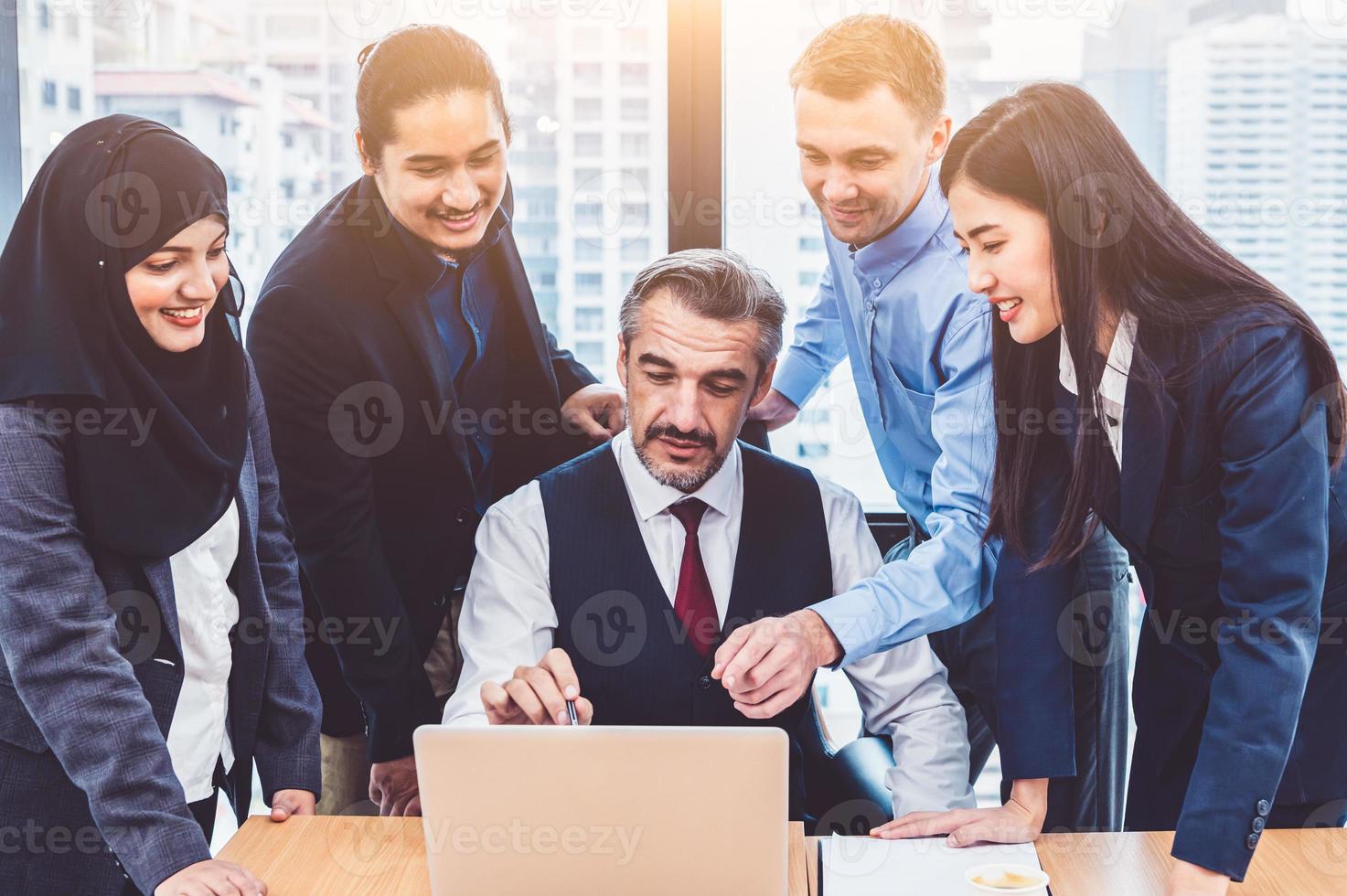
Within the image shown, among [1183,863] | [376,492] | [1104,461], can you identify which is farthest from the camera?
[376,492]

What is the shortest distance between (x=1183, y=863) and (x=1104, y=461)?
0.59m

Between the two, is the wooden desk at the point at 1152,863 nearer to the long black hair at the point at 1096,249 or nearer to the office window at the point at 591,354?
the long black hair at the point at 1096,249

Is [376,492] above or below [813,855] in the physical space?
above

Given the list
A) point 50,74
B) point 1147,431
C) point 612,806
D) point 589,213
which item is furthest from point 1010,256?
point 50,74

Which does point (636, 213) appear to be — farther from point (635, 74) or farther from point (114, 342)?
point (114, 342)

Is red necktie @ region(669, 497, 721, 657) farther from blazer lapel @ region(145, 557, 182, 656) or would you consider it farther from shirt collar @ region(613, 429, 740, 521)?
blazer lapel @ region(145, 557, 182, 656)

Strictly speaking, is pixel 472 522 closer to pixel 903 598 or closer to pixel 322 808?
pixel 322 808

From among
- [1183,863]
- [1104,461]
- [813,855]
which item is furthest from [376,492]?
[1183,863]

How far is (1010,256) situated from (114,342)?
134cm

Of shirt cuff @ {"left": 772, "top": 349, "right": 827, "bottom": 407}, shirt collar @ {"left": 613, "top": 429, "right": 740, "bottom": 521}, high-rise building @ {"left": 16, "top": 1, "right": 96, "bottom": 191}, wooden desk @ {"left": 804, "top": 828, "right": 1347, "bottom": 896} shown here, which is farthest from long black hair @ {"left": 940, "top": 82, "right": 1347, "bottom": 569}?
high-rise building @ {"left": 16, "top": 1, "right": 96, "bottom": 191}

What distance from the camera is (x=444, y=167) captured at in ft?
6.84

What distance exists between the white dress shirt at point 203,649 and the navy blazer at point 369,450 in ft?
1.16

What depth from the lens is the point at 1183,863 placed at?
1.37 m

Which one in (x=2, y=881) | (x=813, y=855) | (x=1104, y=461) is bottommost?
(x=2, y=881)
